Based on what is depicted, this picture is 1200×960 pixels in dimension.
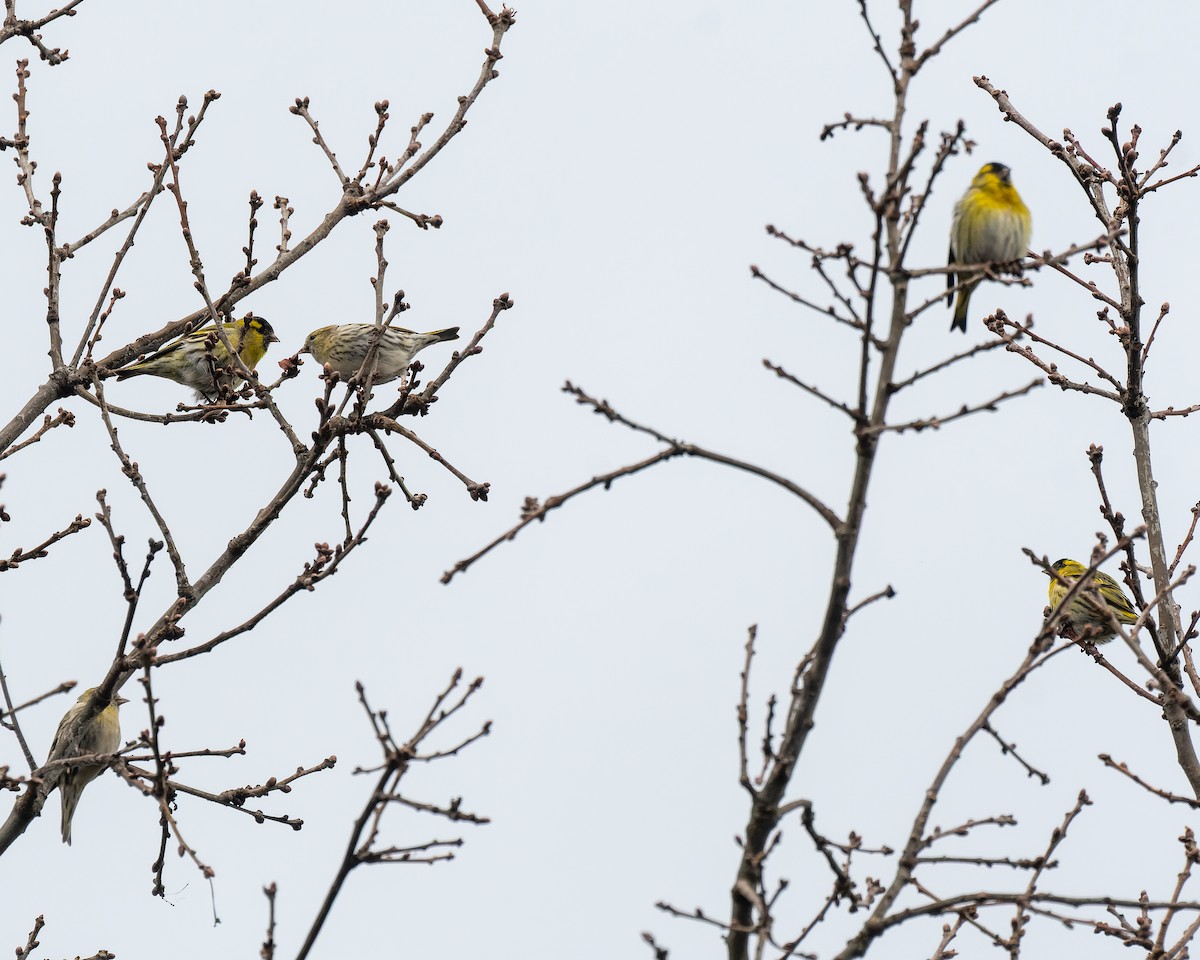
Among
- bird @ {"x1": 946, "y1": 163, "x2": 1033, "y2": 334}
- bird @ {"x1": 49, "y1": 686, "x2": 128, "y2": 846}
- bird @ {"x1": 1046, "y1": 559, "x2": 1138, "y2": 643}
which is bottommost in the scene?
bird @ {"x1": 49, "y1": 686, "x2": 128, "y2": 846}

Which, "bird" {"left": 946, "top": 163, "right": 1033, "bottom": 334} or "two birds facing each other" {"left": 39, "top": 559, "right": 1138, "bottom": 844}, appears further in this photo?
"bird" {"left": 946, "top": 163, "right": 1033, "bottom": 334}

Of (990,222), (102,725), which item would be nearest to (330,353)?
(102,725)

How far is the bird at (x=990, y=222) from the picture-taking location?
34.3 feet

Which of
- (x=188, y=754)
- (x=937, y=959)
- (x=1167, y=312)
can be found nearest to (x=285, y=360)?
(x=188, y=754)

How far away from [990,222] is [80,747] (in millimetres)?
7134

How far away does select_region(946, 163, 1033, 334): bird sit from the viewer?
1046 centimetres

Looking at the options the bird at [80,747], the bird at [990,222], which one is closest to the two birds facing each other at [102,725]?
the bird at [80,747]

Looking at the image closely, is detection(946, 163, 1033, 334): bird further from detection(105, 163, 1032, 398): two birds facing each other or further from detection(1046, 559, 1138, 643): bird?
detection(1046, 559, 1138, 643): bird

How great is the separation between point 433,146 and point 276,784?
335 cm

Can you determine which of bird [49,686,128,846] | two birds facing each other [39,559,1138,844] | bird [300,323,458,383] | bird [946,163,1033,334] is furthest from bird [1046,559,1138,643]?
bird [49,686,128,846]

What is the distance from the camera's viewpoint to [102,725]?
10.5 metres

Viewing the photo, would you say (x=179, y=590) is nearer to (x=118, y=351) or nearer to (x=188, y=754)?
(x=188, y=754)

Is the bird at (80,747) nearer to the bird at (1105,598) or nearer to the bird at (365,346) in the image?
the bird at (365,346)

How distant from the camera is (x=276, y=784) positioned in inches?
270
